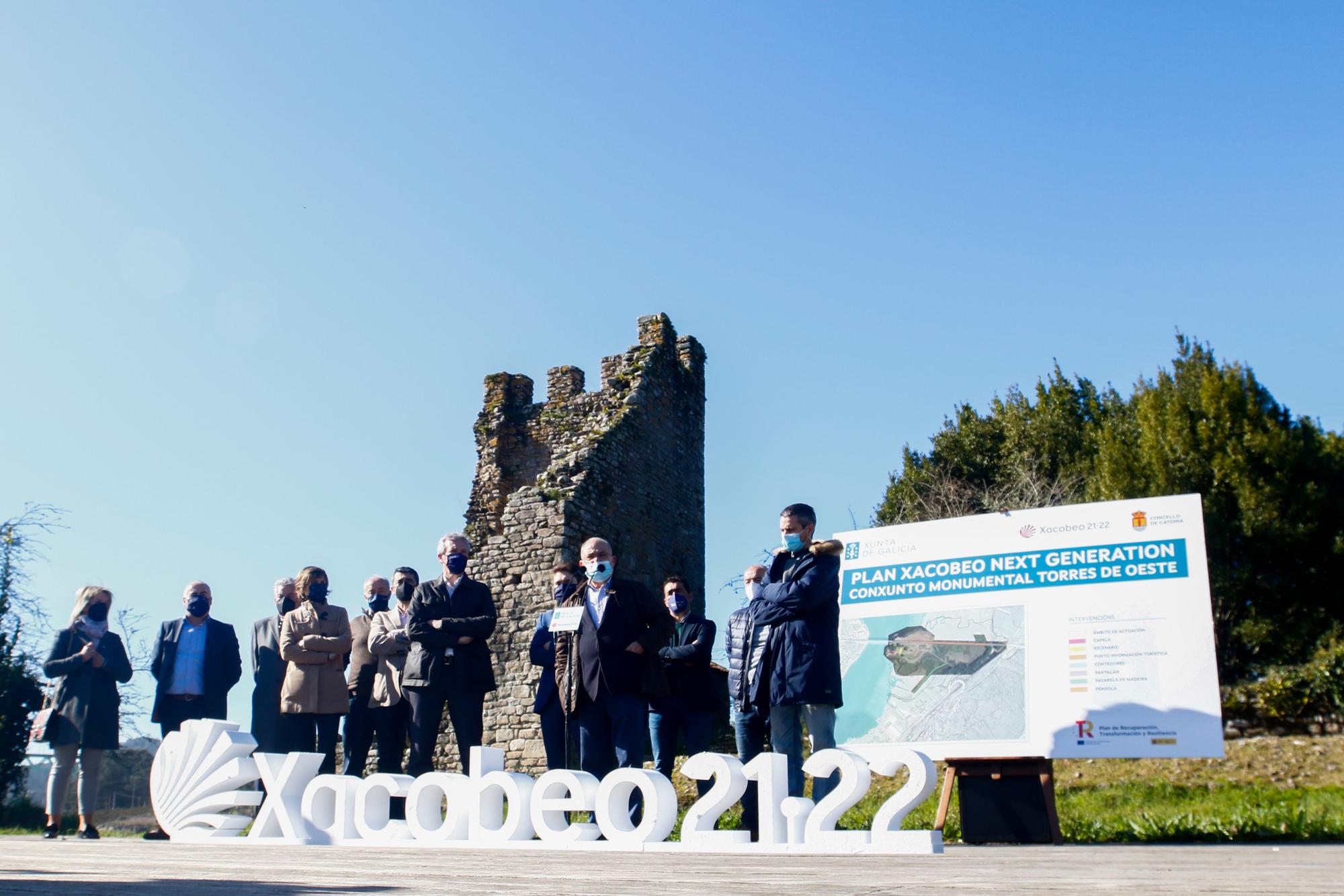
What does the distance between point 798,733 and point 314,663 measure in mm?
3305

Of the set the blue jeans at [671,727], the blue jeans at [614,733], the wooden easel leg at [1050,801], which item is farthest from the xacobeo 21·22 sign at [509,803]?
the blue jeans at [671,727]

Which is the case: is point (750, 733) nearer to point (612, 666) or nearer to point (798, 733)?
point (798, 733)

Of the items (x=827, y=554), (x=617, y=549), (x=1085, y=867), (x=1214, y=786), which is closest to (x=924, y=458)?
(x=617, y=549)

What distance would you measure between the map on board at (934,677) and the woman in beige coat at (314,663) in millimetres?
3198

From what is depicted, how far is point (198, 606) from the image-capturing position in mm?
7453

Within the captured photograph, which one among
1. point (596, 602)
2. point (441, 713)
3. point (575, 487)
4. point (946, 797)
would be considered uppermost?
point (575, 487)

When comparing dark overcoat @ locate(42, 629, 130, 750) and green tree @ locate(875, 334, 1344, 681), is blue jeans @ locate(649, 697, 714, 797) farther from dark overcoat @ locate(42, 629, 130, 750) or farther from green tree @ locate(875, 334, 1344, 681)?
green tree @ locate(875, 334, 1344, 681)

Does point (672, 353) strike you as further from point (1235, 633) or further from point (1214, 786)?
point (1214, 786)

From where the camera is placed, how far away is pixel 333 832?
561 cm

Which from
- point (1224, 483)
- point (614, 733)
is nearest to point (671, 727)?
point (614, 733)

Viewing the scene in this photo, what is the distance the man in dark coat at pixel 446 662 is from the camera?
644 cm

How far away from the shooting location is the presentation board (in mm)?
6258

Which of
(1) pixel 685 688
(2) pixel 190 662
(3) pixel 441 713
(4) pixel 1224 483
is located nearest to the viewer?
(3) pixel 441 713

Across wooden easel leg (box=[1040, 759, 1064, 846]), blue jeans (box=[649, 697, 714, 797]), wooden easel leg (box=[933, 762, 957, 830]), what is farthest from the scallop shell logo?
wooden easel leg (box=[1040, 759, 1064, 846])
